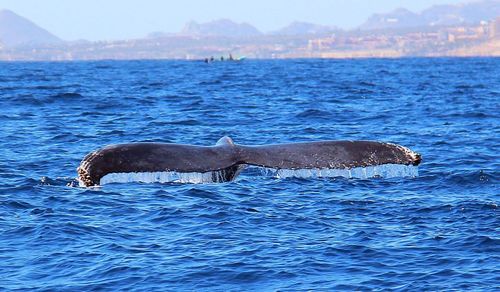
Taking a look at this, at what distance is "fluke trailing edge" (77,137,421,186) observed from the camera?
1009 cm

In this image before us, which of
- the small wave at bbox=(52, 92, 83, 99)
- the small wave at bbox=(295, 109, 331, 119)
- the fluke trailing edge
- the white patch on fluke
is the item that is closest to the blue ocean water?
the white patch on fluke

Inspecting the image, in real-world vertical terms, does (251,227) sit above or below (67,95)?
above

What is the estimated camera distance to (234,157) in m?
10.7

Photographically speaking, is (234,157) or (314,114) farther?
(314,114)

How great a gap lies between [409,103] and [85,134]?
49.3 ft

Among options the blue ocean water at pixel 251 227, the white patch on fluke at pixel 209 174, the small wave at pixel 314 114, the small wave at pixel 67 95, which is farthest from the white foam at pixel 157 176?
the small wave at pixel 67 95

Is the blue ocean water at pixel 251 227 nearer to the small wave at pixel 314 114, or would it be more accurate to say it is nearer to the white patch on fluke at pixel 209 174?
the white patch on fluke at pixel 209 174

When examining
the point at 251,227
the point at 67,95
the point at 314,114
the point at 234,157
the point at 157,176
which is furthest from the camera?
the point at 67,95

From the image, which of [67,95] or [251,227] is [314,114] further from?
[251,227]

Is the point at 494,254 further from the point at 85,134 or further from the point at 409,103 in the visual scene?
the point at 409,103

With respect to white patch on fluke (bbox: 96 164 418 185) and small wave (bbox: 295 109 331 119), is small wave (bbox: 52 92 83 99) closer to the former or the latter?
small wave (bbox: 295 109 331 119)

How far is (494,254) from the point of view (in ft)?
33.1

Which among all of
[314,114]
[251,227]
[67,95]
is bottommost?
[314,114]

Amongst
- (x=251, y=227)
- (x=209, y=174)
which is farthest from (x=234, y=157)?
(x=251, y=227)
